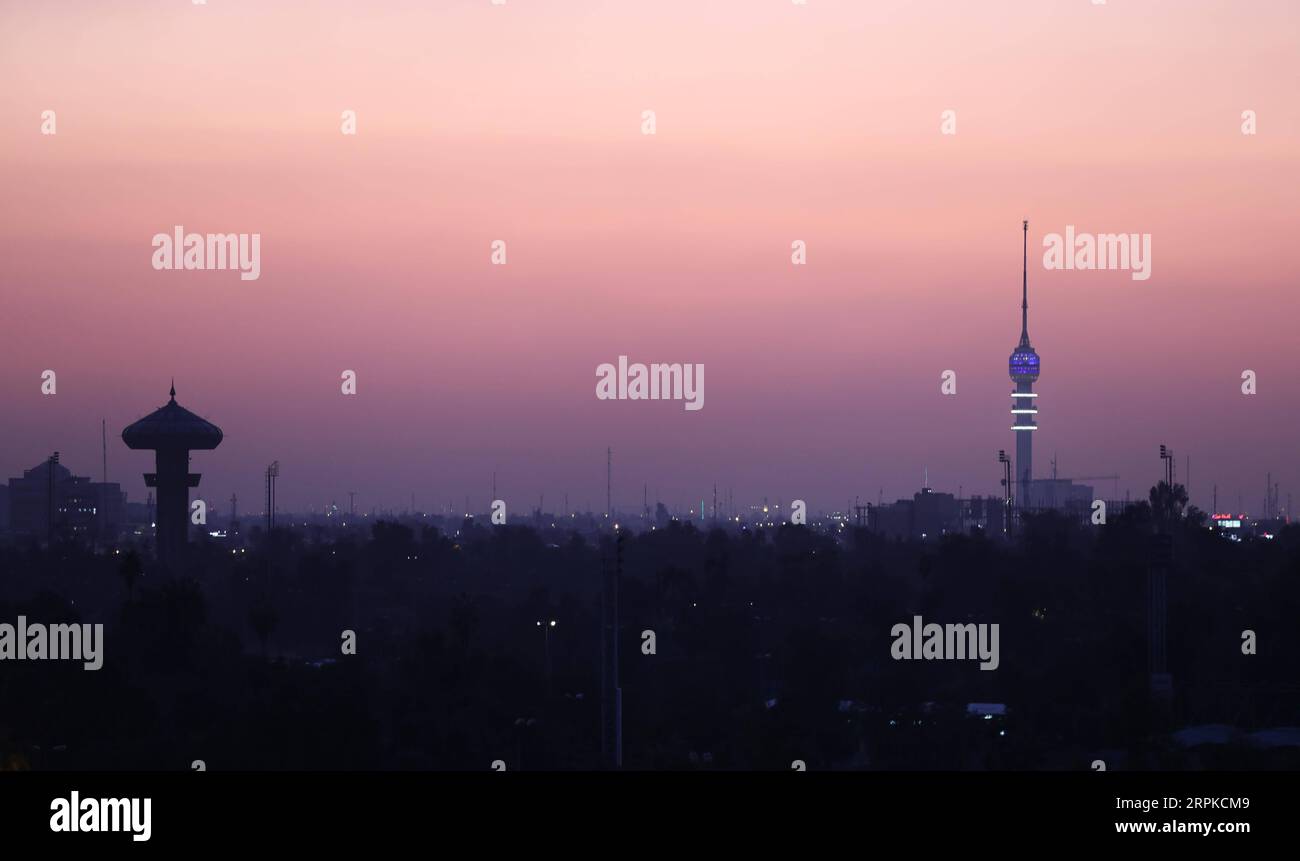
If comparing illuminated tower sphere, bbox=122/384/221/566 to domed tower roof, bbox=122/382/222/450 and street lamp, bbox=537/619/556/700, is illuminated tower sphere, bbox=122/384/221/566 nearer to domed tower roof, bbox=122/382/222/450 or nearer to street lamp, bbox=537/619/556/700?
domed tower roof, bbox=122/382/222/450

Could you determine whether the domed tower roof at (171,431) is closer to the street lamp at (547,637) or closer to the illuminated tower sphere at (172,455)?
the illuminated tower sphere at (172,455)

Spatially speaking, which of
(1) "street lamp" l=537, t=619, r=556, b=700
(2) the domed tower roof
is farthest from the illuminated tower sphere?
(1) "street lamp" l=537, t=619, r=556, b=700

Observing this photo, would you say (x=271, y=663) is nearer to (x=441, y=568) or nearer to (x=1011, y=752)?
(x=1011, y=752)

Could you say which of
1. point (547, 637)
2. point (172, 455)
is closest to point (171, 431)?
point (172, 455)

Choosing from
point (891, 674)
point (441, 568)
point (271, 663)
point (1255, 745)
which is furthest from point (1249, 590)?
point (441, 568)

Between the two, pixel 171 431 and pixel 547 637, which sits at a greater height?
pixel 171 431

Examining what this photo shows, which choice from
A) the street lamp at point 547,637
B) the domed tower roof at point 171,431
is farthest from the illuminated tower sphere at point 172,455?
the street lamp at point 547,637

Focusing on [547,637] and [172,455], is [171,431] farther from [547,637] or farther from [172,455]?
[547,637]
